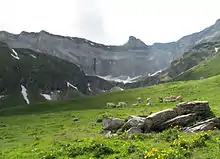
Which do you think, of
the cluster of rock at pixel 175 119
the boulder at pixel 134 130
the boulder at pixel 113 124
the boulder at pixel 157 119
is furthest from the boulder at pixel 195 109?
the boulder at pixel 113 124

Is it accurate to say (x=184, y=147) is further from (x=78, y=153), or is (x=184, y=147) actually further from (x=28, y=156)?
(x=28, y=156)

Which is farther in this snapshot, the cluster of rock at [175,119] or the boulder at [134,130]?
the cluster of rock at [175,119]

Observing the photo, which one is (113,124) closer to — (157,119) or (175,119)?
(157,119)

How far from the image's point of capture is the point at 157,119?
3384 cm

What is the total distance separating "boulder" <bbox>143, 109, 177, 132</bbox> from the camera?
3344 cm

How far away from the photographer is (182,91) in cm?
8038

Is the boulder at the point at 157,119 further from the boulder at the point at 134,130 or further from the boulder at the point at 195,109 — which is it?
the boulder at the point at 195,109

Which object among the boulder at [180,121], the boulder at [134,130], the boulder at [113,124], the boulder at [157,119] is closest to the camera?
the boulder at [134,130]

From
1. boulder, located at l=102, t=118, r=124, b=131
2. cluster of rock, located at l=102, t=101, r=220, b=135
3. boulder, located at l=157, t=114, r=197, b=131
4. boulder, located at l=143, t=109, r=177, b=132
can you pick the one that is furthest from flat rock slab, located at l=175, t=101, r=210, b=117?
boulder, located at l=102, t=118, r=124, b=131

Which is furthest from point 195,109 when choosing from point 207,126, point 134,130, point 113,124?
point 113,124

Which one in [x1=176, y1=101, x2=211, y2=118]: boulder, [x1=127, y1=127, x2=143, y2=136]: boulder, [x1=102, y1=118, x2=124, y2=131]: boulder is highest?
[x1=176, y1=101, x2=211, y2=118]: boulder

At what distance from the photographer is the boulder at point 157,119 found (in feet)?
110

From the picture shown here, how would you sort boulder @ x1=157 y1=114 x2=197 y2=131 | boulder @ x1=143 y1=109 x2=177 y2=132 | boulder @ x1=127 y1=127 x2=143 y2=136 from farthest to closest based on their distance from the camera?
boulder @ x1=143 y1=109 x2=177 y2=132 < boulder @ x1=157 y1=114 x2=197 y2=131 < boulder @ x1=127 y1=127 x2=143 y2=136

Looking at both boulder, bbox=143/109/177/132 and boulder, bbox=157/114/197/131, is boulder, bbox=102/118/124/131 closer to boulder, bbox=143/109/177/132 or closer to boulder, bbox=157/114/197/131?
boulder, bbox=143/109/177/132
